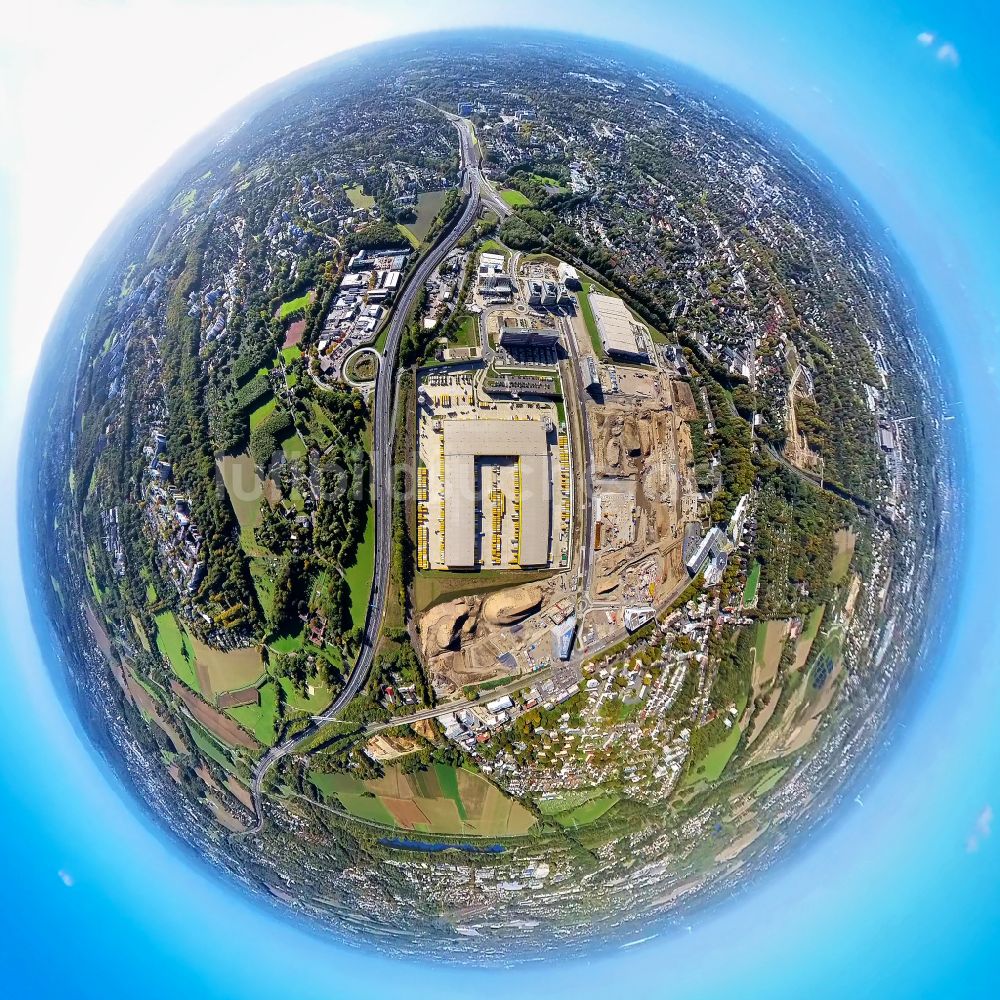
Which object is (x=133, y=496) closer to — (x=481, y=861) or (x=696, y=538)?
(x=481, y=861)

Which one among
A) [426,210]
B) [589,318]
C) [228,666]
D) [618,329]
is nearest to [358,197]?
[426,210]

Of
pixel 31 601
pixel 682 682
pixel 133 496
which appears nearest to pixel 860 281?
pixel 682 682

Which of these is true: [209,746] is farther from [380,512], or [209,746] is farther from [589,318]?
[589,318]

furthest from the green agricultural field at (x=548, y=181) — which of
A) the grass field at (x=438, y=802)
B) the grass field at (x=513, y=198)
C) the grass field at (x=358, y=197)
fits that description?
the grass field at (x=438, y=802)

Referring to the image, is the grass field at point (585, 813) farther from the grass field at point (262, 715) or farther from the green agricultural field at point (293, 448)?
the green agricultural field at point (293, 448)

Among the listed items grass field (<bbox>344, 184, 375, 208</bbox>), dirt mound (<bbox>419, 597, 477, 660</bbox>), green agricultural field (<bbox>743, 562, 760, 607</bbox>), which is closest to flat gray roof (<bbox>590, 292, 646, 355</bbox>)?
green agricultural field (<bbox>743, 562, 760, 607</bbox>)
